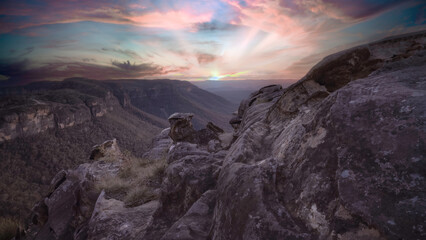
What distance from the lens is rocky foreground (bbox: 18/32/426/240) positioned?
2102 millimetres

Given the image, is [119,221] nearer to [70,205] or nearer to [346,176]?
[70,205]

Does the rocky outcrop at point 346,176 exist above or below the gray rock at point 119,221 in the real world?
above

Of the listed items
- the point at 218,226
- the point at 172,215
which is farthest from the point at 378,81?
the point at 172,215

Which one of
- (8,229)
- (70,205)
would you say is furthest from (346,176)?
(8,229)

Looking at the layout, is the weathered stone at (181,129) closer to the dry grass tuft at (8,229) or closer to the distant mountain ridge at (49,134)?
the dry grass tuft at (8,229)

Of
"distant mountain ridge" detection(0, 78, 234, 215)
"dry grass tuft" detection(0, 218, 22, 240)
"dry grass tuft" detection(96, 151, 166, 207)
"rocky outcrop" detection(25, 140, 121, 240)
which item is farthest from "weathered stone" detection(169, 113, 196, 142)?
"distant mountain ridge" detection(0, 78, 234, 215)

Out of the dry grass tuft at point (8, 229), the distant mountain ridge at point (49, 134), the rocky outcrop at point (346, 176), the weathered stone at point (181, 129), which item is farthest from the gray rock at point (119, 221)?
the distant mountain ridge at point (49, 134)

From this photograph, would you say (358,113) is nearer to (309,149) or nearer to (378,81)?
(309,149)

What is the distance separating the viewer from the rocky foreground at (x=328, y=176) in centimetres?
210

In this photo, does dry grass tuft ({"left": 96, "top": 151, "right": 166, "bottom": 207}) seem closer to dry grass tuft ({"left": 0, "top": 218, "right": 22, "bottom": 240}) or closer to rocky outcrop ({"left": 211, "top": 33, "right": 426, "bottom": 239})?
rocky outcrop ({"left": 211, "top": 33, "right": 426, "bottom": 239})

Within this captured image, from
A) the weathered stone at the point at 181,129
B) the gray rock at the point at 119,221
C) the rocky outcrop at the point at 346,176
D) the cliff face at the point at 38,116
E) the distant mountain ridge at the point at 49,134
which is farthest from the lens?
the cliff face at the point at 38,116

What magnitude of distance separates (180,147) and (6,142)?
350 feet

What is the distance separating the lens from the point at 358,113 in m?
2.87

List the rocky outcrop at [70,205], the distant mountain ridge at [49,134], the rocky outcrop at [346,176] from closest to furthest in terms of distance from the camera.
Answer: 1. the rocky outcrop at [346,176]
2. the rocky outcrop at [70,205]
3. the distant mountain ridge at [49,134]
